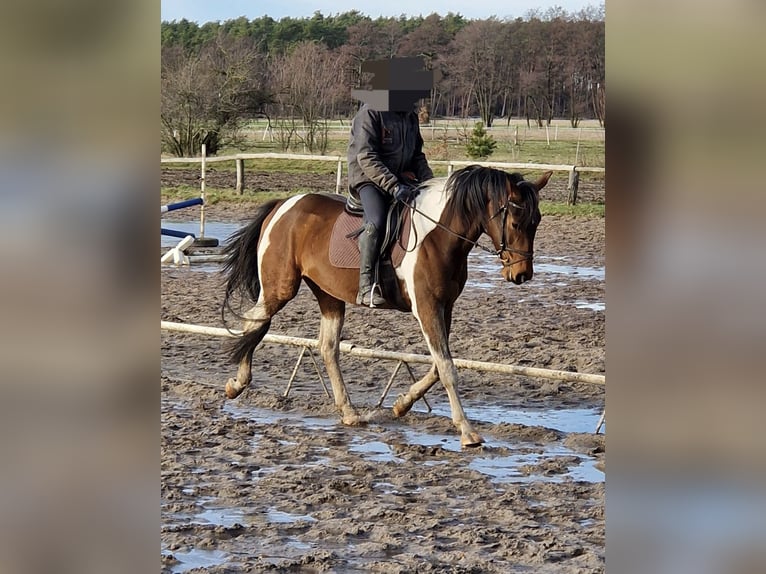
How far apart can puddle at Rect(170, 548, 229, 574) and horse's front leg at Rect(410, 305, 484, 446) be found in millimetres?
1819

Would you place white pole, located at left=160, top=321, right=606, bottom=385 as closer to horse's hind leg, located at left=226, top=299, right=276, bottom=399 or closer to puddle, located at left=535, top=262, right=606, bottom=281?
horse's hind leg, located at left=226, top=299, right=276, bottom=399

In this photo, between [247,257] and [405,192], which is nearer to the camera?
[405,192]

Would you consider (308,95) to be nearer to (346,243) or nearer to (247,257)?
(247,257)

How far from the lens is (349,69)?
24.7m

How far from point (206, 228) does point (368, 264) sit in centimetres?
909

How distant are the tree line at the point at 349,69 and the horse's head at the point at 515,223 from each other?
7609 millimetres

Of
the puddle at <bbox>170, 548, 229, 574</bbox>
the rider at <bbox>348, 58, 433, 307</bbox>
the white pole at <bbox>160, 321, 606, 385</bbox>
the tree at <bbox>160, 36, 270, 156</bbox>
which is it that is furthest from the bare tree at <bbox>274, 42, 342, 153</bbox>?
the puddle at <bbox>170, 548, 229, 574</bbox>

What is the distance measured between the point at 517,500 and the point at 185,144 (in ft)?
58.5

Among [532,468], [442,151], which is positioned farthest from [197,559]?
[442,151]

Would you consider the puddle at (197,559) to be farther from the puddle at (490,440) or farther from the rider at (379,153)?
the rider at (379,153)

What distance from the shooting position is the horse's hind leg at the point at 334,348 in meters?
5.89

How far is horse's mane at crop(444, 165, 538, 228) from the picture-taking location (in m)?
5.21
